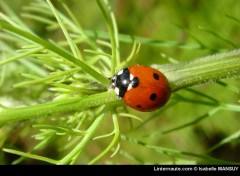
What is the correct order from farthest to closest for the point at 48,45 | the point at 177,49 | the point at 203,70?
the point at 177,49 → the point at 203,70 → the point at 48,45

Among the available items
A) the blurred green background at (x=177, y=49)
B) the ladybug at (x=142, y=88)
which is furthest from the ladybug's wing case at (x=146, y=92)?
the blurred green background at (x=177, y=49)

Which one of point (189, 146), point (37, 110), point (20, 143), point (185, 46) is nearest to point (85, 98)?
point (37, 110)

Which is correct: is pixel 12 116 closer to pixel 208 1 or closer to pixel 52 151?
pixel 208 1

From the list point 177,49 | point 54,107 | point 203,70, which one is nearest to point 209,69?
point 203,70

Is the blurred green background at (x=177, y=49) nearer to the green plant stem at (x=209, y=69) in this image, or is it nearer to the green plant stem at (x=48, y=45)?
the green plant stem at (x=209, y=69)

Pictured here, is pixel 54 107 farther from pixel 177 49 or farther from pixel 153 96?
pixel 177 49

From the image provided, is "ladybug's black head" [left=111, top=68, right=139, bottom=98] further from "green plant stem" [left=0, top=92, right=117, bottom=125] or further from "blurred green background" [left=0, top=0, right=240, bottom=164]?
"blurred green background" [left=0, top=0, right=240, bottom=164]
